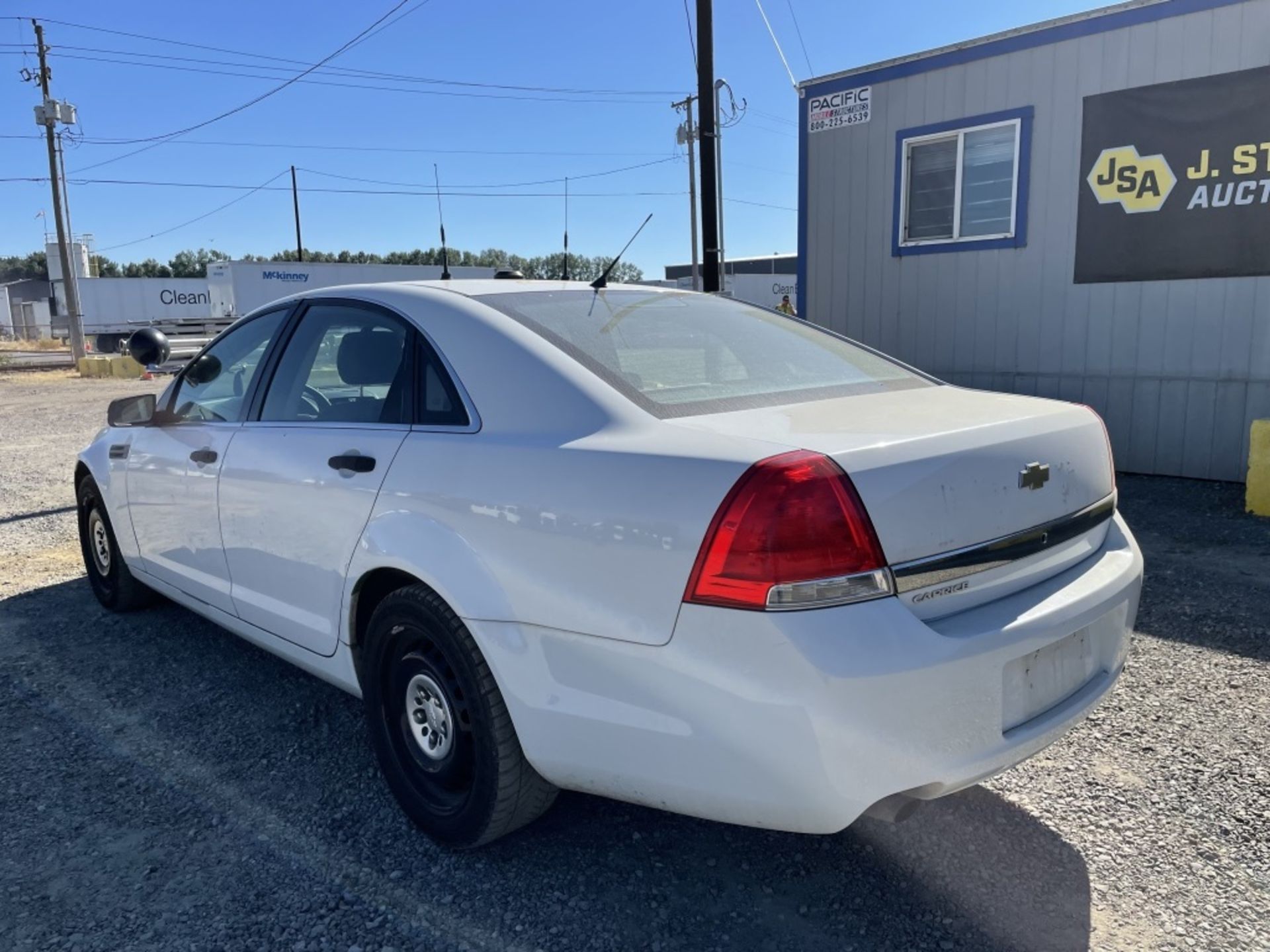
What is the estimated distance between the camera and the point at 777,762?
1.92 m

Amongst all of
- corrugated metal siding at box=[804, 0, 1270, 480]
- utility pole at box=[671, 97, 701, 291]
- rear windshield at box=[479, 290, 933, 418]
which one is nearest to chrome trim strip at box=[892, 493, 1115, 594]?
rear windshield at box=[479, 290, 933, 418]

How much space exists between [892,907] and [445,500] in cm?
157

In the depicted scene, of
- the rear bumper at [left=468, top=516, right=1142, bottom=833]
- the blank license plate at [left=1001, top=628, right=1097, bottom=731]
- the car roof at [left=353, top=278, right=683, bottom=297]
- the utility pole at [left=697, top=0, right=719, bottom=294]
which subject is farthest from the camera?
the utility pole at [left=697, top=0, right=719, bottom=294]

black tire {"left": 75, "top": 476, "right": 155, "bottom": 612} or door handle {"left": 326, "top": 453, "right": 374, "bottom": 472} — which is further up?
door handle {"left": 326, "top": 453, "right": 374, "bottom": 472}

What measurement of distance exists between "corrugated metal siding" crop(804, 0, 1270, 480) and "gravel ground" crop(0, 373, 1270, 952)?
A: 4298mm

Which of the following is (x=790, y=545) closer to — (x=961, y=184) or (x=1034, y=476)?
(x=1034, y=476)

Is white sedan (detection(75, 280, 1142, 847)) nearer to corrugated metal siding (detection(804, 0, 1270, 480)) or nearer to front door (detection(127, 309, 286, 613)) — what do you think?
front door (detection(127, 309, 286, 613))

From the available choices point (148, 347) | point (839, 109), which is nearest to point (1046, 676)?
point (148, 347)

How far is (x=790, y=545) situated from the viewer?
191cm

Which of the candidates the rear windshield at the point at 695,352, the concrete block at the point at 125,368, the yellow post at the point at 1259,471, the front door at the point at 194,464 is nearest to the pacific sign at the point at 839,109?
the yellow post at the point at 1259,471

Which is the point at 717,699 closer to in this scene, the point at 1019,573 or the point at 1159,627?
the point at 1019,573

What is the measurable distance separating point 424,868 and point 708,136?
834 cm

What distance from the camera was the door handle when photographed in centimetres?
271

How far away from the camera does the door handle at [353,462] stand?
2.71 metres
